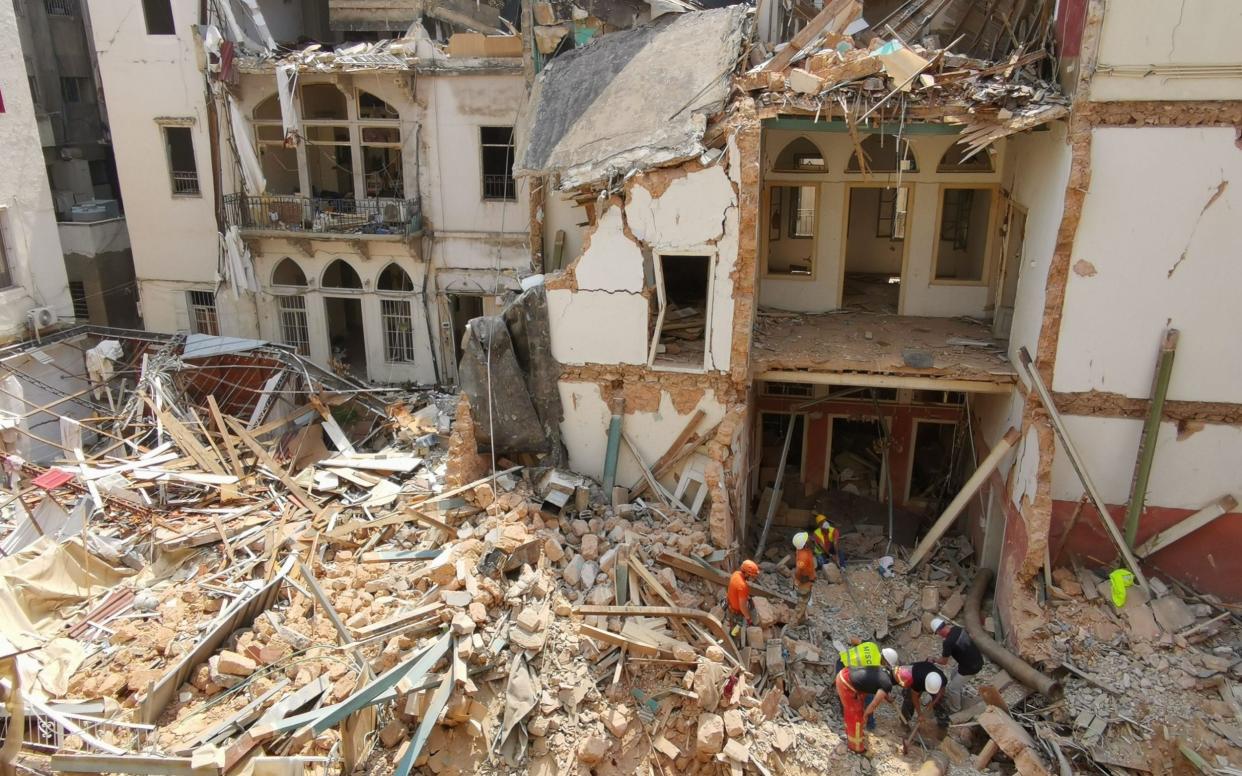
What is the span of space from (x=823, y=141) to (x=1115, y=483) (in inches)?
281

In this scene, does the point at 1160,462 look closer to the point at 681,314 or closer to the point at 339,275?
the point at 681,314

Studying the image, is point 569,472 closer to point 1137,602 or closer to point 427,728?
point 427,728

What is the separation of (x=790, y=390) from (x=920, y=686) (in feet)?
25.0

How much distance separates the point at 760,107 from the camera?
1130 centimetres

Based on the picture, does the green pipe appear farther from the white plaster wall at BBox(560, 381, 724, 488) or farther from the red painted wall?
the white plaster wall at BBox(560, 381, 724, 488)

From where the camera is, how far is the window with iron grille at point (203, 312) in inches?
790

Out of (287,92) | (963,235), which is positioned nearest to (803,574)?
(963,235)

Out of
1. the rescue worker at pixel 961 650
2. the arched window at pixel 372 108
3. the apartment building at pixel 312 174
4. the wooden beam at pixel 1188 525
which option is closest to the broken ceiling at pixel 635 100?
the apartment building at pixel 312 174

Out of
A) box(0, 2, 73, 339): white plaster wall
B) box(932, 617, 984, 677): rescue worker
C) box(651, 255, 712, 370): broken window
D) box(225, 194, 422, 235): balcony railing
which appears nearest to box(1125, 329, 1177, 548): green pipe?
box(932, 617, 984, 677): rescue worker

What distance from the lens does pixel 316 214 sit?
18.4 m

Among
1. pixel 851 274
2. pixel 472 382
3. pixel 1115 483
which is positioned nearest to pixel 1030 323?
pixel 1115 483

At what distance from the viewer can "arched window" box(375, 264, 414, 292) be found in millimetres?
19656

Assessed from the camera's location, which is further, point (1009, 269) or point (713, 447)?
point (1009, 269)

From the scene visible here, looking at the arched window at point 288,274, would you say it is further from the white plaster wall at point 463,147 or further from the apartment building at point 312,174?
the white plaster wall at point 463,147
